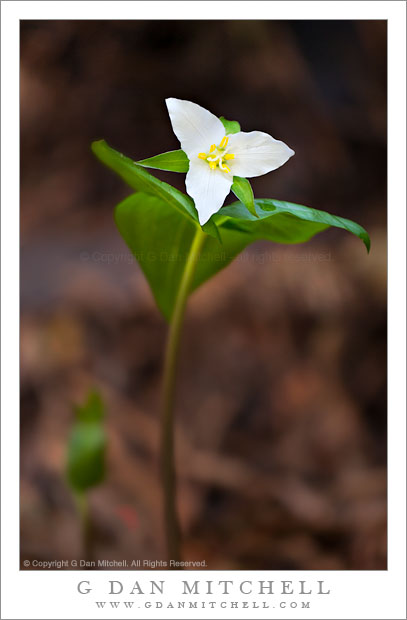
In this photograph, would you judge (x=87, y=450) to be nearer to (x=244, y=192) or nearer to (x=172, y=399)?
(x=172, y=399)

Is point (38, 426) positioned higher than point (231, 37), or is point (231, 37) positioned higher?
point (231, 37)

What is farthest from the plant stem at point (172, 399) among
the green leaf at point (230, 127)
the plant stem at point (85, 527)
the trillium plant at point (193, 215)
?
the plant stem at point (85, 527)

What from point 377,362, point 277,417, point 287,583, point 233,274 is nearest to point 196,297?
point 233,274

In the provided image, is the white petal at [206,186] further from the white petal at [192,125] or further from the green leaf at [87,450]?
the green leaf at [87,450]

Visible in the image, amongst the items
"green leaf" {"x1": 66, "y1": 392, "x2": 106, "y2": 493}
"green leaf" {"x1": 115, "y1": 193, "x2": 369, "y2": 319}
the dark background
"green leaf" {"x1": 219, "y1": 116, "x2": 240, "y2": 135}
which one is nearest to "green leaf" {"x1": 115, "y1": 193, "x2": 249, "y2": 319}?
"green leaf" {"x1": 115, "y1": 193, "x2": 369, "y2": 319}

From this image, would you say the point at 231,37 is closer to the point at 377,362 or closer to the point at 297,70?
the point at 297,70

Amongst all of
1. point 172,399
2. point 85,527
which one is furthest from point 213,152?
point 85,527

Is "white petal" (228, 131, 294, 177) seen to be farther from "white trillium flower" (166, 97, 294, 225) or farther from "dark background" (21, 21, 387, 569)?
"dark background" (21, 21, 387, 569)
